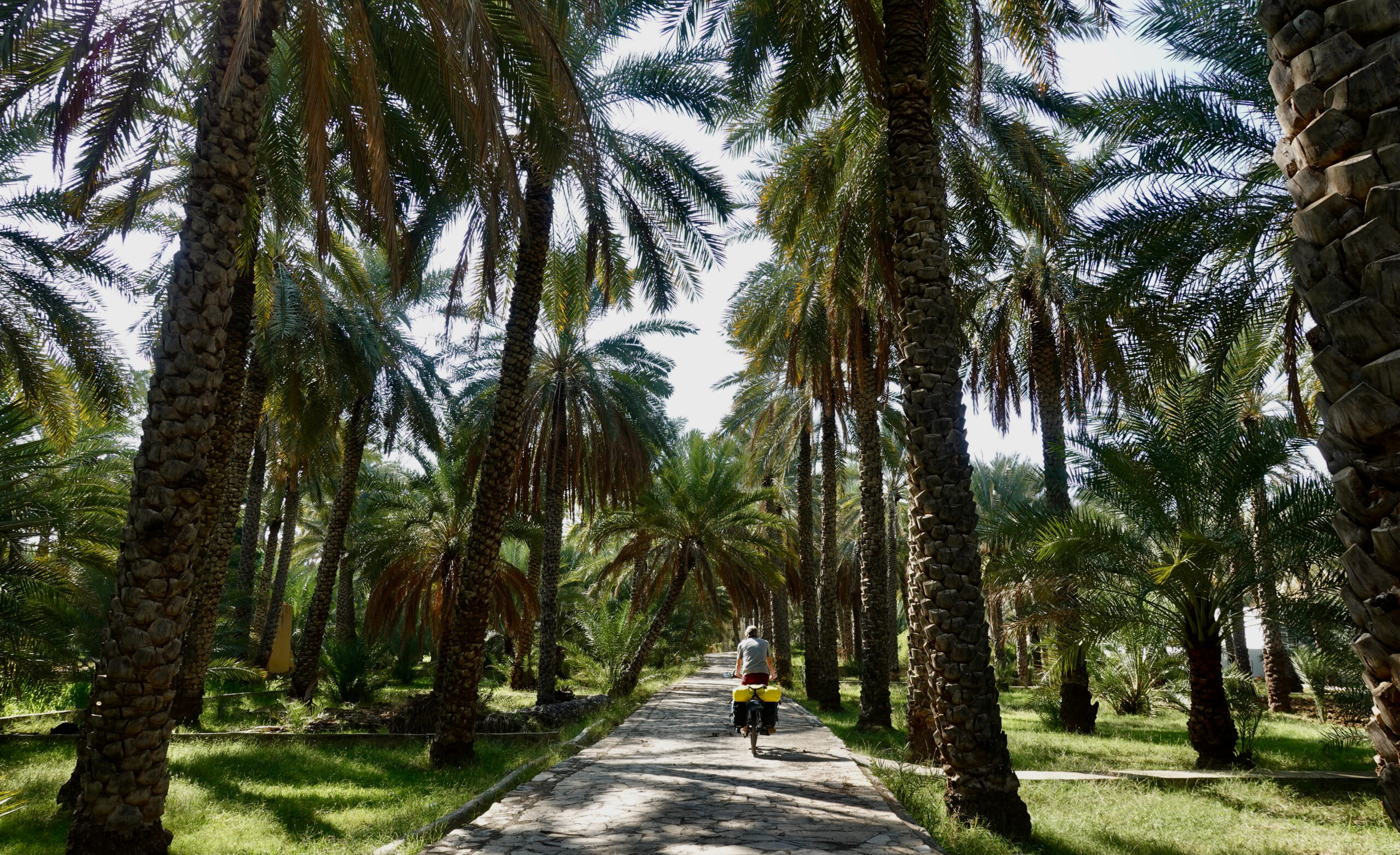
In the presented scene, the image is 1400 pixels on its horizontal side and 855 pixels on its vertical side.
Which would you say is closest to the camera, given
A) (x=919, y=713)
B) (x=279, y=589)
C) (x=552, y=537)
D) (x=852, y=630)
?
(x=919, y=713)

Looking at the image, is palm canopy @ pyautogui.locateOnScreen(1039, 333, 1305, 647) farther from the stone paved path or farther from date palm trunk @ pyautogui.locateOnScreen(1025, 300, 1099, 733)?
the stone paved path

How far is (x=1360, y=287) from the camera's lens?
232 centimetres

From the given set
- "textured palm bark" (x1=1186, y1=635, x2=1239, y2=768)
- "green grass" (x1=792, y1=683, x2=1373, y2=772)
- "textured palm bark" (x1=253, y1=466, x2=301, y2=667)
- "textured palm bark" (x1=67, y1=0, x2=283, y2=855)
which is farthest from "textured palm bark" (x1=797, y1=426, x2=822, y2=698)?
"textured palm bark" (x1=67, y1=0, x2=283, y2=855)

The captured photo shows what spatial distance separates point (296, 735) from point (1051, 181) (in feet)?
47.5

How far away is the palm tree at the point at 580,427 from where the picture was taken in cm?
1847

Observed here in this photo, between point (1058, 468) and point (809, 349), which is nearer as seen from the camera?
point (1058, 468)

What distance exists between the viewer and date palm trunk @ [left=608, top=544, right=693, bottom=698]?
1970cm

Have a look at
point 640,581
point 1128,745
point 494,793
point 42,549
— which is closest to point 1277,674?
point 1128,745

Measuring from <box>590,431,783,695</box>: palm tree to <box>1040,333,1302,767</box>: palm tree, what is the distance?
11344 mm

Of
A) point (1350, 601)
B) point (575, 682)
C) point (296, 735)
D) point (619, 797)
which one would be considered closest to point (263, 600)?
point (575, 682)

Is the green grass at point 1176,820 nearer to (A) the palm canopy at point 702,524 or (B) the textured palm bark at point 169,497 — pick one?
(B) the textured palm bark at point 169,497

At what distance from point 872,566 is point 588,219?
7.63 meters

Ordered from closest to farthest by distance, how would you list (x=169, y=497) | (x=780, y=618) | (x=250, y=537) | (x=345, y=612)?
(x=169, y=497)
(x=250, y=537)
(x=780, y=618)
(x=345, y=612)

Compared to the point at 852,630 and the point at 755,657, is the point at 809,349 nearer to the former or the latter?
the point at 755,657
